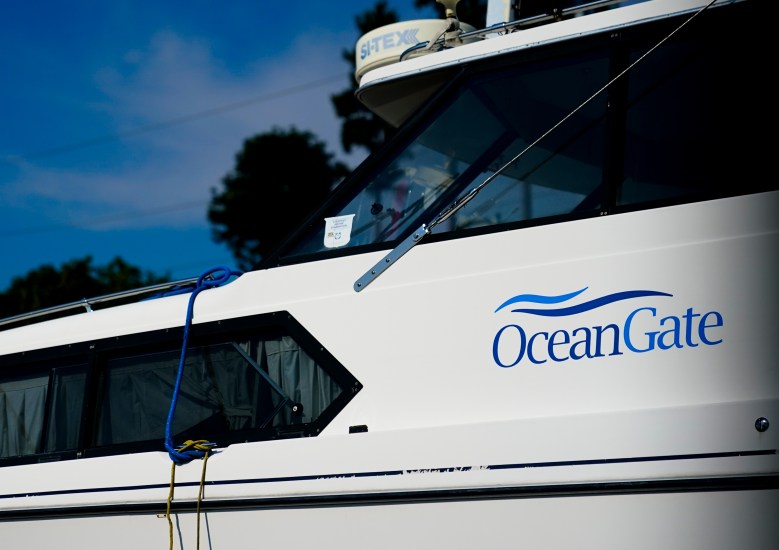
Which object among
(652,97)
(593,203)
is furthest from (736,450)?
(652,97)

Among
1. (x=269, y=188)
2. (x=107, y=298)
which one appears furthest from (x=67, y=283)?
(x=107, y=298)

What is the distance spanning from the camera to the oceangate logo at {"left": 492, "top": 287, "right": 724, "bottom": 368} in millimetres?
2932

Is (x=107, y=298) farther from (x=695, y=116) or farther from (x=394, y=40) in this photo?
(x=695, y=116)

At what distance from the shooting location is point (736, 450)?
9.07 feet

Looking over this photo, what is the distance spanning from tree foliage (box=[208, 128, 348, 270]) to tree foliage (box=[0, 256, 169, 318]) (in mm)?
4228

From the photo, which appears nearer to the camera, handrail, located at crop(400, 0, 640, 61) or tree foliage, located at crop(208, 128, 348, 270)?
handrail, located at crop(400, 0, 640, 61)

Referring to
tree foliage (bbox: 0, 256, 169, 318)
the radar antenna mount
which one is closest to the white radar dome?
the radar antenna mount

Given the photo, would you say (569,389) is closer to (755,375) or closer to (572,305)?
(572,305)

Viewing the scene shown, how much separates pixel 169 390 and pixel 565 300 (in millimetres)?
1804

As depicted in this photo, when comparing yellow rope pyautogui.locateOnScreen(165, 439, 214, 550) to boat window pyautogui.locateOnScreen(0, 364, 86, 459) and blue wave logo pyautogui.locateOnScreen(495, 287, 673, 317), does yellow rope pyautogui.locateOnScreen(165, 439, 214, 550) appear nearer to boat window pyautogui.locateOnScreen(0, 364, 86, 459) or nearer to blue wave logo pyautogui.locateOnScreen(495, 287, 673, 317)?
boat window pyautogui.locateOnScreen(0, 364, 86, 459)

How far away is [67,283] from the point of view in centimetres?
2433

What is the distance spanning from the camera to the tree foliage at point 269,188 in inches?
1116

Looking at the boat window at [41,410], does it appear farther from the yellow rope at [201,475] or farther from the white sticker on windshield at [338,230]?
the white sticker on windshield at [338,230]

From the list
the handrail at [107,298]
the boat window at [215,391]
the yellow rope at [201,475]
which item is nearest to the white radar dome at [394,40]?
the handrail at [107,298]
